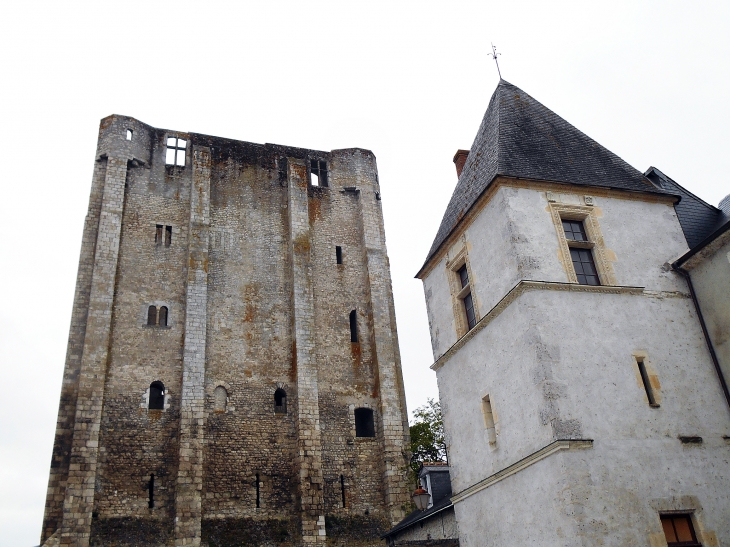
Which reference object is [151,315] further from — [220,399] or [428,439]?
[428,439]

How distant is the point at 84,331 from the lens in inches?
847

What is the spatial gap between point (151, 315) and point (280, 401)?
5.46m

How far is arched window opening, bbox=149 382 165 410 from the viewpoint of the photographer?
70.1ft

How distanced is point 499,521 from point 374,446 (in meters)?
12.4

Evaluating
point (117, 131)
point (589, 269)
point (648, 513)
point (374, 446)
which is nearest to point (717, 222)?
point (589, 269)

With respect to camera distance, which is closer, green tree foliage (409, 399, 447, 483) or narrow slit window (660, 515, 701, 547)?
narrow slit window (660, 515, 701, 547)

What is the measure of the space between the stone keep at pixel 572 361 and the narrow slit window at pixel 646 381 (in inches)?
0.9

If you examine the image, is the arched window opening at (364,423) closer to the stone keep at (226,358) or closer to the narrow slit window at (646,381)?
the stone keep at (226,358)

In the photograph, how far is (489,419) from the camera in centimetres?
1177

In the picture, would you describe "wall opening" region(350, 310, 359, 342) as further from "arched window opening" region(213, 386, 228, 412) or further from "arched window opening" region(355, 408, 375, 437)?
"arched window opening" region(213, 386, 228, 412)

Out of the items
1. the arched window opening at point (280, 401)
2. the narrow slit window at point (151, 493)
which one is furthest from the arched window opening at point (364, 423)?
the narrow slit window at point (151, 493)

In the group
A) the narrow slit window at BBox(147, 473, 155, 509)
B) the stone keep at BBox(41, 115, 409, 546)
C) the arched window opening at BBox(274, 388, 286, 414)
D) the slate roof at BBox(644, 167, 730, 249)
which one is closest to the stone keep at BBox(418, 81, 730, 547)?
the slate roof at BBox(644, 167, 730, 249)

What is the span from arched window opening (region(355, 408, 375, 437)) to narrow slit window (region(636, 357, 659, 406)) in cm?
1403

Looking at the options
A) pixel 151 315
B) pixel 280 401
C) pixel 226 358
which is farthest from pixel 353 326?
pixel 151 315
